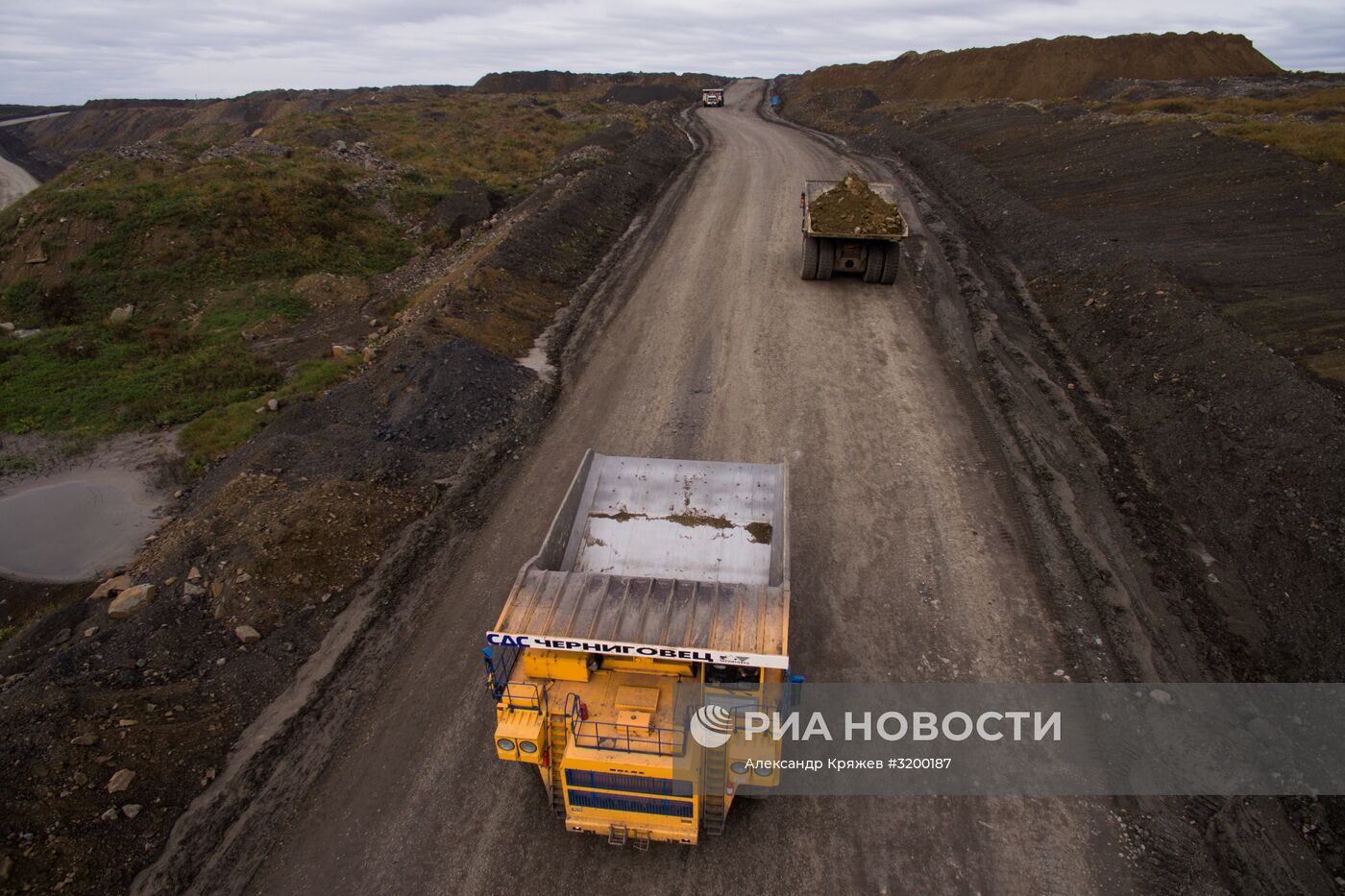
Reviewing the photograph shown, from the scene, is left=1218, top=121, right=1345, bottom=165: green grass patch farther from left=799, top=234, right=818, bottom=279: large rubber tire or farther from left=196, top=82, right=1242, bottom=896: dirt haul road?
left=799, top=234, right=818, bottom=279: large rubber tire

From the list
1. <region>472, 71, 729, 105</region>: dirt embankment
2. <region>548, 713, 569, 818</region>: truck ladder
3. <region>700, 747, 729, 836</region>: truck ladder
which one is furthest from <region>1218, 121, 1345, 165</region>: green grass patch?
<region>472, 71, 729, 105</region>: dirt embankment

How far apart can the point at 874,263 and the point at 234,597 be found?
1503cm

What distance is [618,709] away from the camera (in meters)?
5.68

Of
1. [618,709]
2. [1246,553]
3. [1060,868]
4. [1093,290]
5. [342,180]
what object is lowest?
[1060,868]

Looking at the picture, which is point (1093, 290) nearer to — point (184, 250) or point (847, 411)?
point (847, 411)

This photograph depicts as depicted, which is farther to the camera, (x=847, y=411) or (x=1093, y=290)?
(x=1093, y=290)

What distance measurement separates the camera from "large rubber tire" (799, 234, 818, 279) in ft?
56.5

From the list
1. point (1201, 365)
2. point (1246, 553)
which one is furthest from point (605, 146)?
point (1246, 553)

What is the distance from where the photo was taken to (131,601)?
8547 millimetres

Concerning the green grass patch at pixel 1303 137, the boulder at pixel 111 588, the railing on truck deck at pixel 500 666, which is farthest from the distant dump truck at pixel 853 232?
the boulder at pixel 111 588

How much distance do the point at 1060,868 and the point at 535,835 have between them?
4.72 m

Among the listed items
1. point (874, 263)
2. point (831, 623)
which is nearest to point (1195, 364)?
point (874, 263)

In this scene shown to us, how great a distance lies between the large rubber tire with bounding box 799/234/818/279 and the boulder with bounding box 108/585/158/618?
582 inches

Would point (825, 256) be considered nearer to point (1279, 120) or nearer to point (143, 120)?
point (1279, 120)
